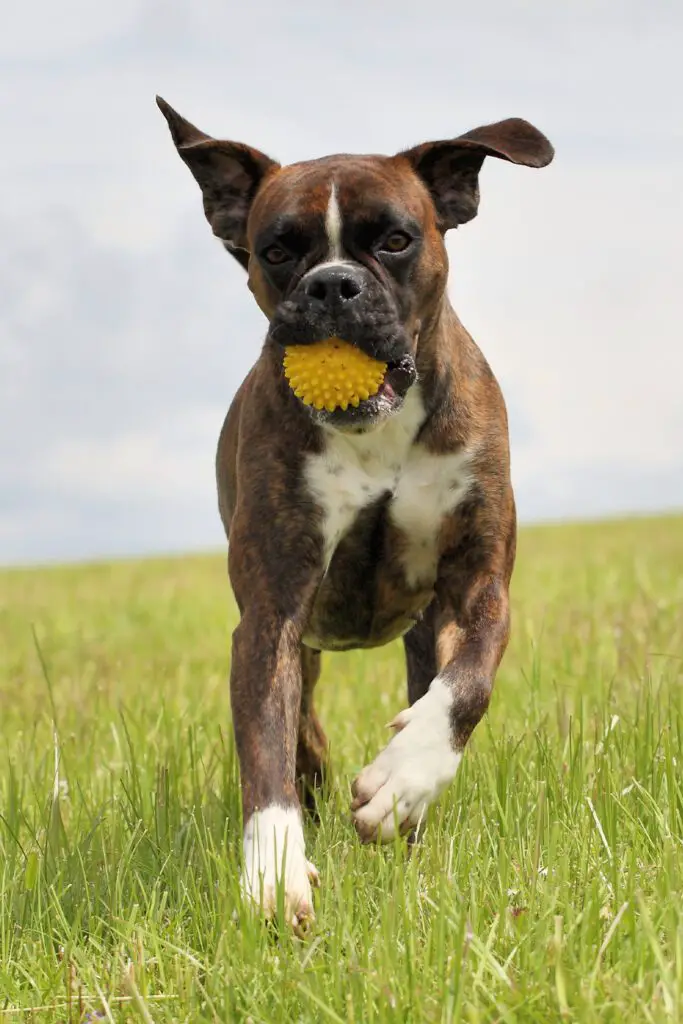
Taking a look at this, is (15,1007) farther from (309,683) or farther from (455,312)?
(455,312)

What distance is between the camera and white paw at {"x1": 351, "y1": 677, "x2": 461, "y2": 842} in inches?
143

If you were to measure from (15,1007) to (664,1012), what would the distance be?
1769 millimetres

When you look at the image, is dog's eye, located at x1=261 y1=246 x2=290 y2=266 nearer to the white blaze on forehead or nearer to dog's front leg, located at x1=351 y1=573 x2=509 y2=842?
the white blaze on forehead

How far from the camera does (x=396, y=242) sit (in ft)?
13.6

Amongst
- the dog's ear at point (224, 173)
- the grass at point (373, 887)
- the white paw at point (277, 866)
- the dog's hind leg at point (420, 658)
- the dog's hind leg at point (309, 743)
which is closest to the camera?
the grass at point (373, 887)

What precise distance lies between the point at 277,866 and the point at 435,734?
0.58 m

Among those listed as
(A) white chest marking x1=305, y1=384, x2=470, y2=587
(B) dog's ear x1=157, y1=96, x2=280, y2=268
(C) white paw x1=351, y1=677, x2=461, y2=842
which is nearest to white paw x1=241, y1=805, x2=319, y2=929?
(C) white paw x1=351, y1=677, x2=461, y2=842

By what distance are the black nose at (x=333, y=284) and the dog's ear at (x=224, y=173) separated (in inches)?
31.2

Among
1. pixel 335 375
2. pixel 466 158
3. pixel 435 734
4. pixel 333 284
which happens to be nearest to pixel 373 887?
pixel 435 734

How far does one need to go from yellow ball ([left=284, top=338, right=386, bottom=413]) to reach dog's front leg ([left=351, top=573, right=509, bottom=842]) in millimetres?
775

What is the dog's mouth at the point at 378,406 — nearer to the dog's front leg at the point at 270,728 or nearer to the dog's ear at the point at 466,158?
the dog's front leg at the point at 270,728

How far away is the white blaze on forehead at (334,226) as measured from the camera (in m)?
4.08

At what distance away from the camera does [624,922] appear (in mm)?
3273

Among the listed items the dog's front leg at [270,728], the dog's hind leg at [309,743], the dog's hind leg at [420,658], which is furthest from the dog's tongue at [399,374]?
the dog's hind leg at [309,743]
